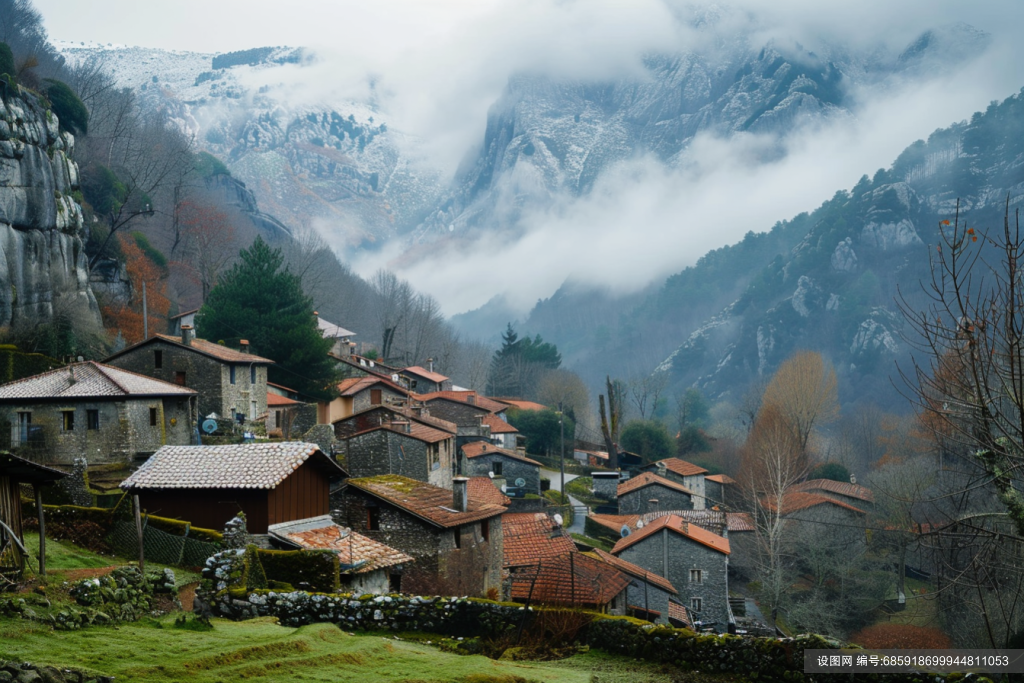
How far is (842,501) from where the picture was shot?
49812 millimetres

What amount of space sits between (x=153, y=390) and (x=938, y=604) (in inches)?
1234

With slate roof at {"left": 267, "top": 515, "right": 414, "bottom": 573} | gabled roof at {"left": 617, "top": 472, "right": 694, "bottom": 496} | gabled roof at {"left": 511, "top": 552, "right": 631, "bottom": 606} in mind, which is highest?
gabled roof at {"left": 617, "top": 472, "right": 694, "bottom": 496}

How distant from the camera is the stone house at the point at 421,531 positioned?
22312 mm

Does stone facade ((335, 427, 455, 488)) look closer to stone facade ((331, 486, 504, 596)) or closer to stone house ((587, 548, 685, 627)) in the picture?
stone house ((587, 548, 685, 627))

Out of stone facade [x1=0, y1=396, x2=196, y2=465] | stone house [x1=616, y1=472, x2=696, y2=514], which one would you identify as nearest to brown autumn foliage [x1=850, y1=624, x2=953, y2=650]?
stone house [x1=616, y1=472, x2=696, y2=514]

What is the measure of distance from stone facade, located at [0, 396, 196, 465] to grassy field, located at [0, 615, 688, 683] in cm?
1880

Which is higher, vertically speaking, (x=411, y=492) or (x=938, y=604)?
(x=411, y=492)

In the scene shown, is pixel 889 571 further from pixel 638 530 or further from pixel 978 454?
pixel 978 454

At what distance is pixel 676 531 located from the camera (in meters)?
37.9

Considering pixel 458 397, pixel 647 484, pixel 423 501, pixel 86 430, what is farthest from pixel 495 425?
pixel 423 501

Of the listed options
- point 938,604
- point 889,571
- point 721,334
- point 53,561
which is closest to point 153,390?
point 53,561

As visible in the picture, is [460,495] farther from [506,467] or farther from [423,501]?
[506,467]

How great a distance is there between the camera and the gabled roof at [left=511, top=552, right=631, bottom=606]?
23.5m

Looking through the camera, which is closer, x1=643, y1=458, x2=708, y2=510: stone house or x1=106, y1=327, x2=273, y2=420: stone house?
x1=106, y1=327, x2=273, y2=420: stone house
